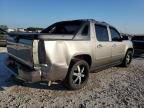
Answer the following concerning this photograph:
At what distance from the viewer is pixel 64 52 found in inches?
169

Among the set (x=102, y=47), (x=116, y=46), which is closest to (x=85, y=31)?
(x=102, y=47)

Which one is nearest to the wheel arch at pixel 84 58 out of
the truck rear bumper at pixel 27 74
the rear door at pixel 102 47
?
the rear door at pixel 102 47

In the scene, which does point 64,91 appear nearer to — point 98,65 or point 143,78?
point 98,65

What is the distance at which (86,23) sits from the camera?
17.3 feet

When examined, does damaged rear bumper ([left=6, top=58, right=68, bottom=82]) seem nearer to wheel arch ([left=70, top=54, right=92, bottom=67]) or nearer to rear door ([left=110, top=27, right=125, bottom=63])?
wheel arch ([left=70, top=54, right=92, bottom=67])

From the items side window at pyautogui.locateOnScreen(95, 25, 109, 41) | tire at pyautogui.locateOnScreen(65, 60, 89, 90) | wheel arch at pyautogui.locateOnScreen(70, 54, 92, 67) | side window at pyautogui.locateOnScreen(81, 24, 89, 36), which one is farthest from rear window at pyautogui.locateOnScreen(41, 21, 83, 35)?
tire at pyautogui.locateOnScreen(65, 60, 89, 90)

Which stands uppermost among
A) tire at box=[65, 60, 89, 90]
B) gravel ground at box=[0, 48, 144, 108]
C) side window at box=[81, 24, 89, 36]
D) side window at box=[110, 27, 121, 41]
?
side window at box=[81, 24, 89, 36]

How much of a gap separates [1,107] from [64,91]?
162 cm

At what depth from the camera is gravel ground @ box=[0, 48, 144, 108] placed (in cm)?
403

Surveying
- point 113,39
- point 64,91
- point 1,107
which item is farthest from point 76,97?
point 113,39

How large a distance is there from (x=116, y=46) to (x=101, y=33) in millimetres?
1119

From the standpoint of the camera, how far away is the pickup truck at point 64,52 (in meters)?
3.97

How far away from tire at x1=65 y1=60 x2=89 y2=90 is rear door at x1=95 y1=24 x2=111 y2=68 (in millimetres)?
584

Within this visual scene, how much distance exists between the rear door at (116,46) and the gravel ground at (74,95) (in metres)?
1.03
